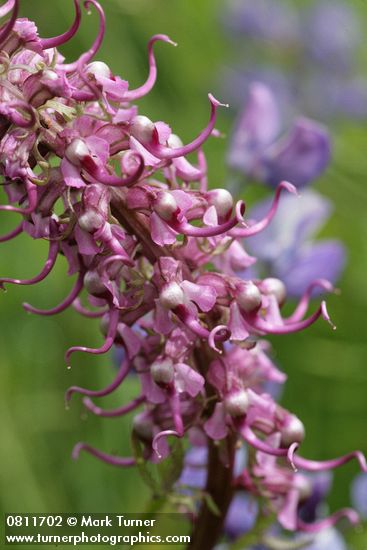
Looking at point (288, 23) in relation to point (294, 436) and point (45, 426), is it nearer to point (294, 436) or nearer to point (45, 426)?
point (45, 426)

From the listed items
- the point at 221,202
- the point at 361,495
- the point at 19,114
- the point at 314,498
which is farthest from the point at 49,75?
the point at 361,495

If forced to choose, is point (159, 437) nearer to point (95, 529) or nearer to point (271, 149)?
point (95, 529)

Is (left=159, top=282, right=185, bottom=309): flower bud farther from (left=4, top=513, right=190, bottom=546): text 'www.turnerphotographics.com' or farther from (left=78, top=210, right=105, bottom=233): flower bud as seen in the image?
(left=4, top=513, right=190, bottom=546): text 'www.turnerphotographics.com'

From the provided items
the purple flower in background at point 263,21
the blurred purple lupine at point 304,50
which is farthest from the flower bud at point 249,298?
the purple flower in background at point 263,21

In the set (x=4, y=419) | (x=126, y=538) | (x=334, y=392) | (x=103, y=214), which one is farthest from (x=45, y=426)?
(x=103, y=214)

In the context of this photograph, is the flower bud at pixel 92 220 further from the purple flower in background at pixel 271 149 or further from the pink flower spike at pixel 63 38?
the purple flower in background at pixel 271 149
